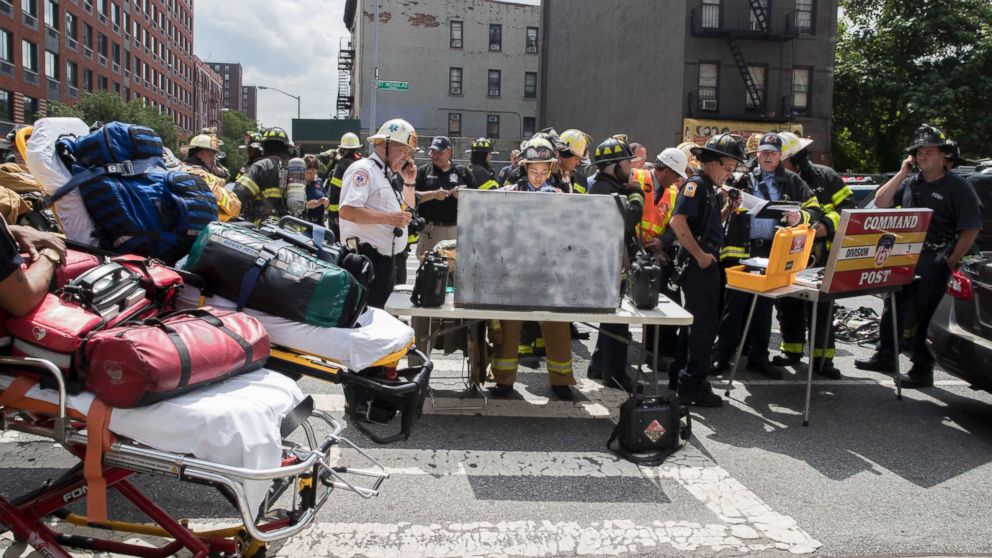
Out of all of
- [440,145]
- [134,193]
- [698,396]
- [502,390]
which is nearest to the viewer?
[134,193]

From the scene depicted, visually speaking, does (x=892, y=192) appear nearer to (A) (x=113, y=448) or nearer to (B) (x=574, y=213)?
(B) (x=574, y=213)

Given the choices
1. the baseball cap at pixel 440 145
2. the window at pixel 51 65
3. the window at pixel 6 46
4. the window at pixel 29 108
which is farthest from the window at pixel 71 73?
the baseball cap at pixel 440 145

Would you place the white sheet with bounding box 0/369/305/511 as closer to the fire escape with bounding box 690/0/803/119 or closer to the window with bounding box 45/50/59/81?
the fire escape with bounding box 690/0/803/119

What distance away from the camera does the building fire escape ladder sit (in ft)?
93.9

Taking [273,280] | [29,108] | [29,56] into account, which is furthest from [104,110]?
[273,280]

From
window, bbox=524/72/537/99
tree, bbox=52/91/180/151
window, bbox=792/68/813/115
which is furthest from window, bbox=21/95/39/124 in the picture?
window, bbox=792/68/813/115

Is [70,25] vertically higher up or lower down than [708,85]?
higher up

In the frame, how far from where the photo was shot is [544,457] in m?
4.88

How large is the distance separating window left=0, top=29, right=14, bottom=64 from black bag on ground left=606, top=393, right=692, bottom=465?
45.8 meters

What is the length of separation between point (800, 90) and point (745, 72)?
3.00 meters

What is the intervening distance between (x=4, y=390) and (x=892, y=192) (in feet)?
24.9

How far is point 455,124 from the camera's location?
169ft

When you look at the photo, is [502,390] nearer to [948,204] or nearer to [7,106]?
[948,204]

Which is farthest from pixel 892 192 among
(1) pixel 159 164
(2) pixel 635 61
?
(2) pixel 635 61
